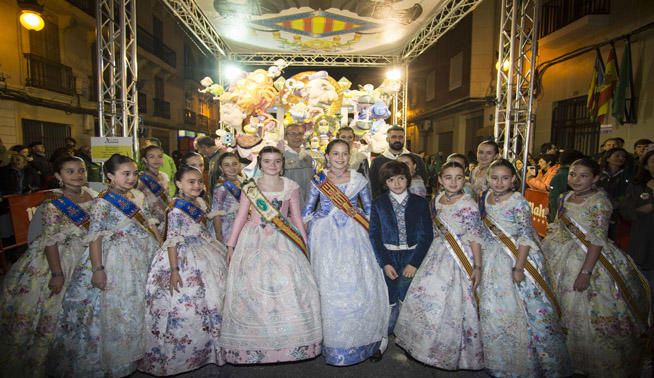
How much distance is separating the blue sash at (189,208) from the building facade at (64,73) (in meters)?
4.28

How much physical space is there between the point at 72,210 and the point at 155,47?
17.8m

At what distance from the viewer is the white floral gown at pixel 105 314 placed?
8.81 ft

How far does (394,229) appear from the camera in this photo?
3.04m

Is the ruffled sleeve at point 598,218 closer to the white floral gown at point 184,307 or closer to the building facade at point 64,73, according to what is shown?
the white floral gown at point 184,307

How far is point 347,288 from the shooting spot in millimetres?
2867

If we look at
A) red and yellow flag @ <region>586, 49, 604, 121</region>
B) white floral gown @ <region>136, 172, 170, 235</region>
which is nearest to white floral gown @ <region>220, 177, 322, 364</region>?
white floral gown @ <region>136, 172, 170, 235</region>

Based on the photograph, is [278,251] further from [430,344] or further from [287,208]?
[430,344]

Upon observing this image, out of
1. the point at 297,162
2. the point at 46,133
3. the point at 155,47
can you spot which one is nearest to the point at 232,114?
the point at 297,162

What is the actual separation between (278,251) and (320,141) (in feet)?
14.1

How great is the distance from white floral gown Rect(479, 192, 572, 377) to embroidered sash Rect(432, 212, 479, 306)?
5.3 inches

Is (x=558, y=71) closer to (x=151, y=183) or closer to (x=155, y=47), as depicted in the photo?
(x=151, y=183)

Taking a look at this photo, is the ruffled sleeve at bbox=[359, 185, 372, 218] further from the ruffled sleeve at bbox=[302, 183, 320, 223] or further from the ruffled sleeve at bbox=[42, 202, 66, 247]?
the ruffled sleeve at bbox=[42, 202, 66, 247]

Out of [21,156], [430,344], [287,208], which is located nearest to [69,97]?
[21,156]

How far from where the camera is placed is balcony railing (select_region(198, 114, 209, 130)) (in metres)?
25.0
